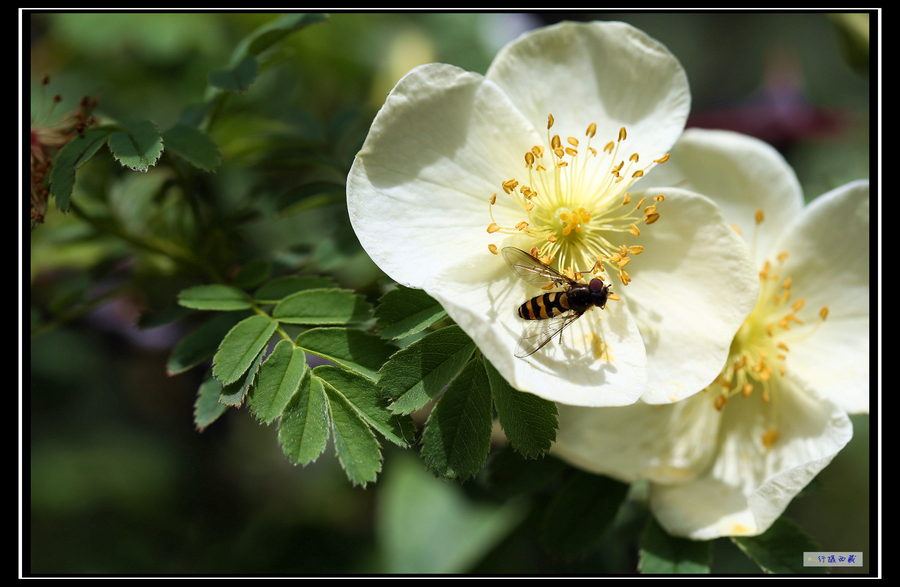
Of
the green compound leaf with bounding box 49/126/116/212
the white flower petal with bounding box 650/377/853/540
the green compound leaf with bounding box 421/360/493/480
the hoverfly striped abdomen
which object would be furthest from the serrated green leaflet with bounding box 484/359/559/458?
the green compound leaf with bounding box 49/126/116/212

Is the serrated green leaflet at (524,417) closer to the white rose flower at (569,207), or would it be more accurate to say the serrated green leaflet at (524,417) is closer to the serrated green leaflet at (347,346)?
the white rose flower at (569,207)

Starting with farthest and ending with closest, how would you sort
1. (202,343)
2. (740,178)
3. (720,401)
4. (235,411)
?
(235,411) < (740,178) < (720,401) < (202,343)

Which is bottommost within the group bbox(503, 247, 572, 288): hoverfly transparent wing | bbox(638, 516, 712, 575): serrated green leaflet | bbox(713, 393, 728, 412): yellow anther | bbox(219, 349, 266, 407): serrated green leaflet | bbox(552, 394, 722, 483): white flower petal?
bbox(638, 516, 712, 575): serrated green leaflet

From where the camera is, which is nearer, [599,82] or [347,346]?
[347,346]

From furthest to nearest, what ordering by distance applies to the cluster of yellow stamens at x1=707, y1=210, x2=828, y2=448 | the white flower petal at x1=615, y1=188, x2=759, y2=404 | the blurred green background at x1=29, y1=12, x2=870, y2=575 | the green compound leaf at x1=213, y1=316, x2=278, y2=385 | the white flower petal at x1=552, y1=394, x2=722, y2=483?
the blurred green background at x1=29, y1=12, x2=870, y2=575, the cluster of yellow stamens at x1=707, y1=210, x2=828, y2=448, the white flower petal at x1=552, y1=394, x2=722, y2=483, the white flower petal at x1=615, y1=188, x2=759, y2=404, the green compound leaf at x1=213, y1=316, x2=278, y2=385

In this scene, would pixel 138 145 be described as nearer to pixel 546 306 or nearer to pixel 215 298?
pixel 215 298

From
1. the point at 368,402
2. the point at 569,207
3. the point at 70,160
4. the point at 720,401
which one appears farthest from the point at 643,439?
the point at 70,160

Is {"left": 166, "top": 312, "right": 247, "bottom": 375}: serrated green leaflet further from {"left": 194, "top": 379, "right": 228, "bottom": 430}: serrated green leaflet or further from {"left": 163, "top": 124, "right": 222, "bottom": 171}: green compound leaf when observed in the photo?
{"left": 163, "top": 124, "right": 222, "bottom": 171}: green compound leaf

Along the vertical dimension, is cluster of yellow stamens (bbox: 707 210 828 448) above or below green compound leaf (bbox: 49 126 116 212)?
below

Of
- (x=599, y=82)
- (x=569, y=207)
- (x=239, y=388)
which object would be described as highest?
(x=599, y=82)
